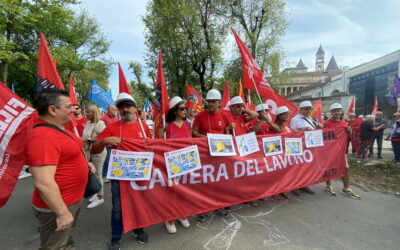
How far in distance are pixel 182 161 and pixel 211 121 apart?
3.60 feet

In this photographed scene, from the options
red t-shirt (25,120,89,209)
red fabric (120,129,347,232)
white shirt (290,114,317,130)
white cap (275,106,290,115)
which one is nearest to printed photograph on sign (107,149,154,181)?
red fabric (120,129,347,232)

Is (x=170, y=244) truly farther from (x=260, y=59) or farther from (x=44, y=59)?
(x=260, y=59)

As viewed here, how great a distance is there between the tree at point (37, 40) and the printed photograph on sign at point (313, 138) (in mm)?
13231

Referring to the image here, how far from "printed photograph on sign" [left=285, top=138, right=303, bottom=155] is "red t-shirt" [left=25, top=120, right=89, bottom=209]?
3337 millimetres

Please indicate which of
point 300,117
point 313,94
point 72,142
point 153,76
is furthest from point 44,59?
point 313,94

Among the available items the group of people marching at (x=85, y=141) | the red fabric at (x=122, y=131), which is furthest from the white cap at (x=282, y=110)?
the red fabric at (x=122, y=131)

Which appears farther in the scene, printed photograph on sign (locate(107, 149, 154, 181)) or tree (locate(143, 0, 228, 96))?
tree (locate(143, 0, 228, 96))

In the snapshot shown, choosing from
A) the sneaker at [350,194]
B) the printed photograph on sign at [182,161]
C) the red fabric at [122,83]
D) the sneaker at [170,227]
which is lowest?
the sneaker at [350,194]

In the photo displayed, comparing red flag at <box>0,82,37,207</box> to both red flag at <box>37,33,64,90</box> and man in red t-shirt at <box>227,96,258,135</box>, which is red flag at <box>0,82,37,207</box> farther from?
man in red t-shirt at <box>227,96,258,135</box>

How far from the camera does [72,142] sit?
1764mm

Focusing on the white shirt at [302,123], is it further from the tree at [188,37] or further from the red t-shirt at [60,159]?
the tree at [188,37]

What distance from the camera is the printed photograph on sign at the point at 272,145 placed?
3678 millimetres

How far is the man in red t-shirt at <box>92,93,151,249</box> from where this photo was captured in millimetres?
2533

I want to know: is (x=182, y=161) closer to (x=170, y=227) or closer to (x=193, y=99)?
(x=170, y=227)
